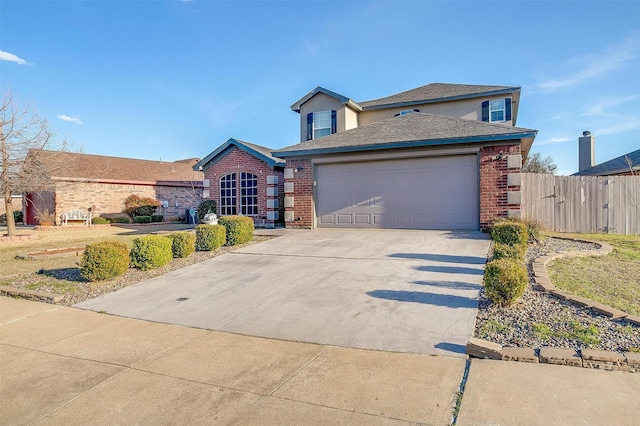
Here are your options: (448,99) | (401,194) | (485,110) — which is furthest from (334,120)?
(401,194)

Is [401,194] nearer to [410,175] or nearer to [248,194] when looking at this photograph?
[410,175]

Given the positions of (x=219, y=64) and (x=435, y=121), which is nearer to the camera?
(x=435, y=121)

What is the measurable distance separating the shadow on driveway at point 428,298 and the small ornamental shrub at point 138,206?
22695 mm

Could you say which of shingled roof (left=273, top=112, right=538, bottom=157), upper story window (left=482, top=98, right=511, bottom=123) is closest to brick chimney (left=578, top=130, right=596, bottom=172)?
upper story window (left=482, top=98, right=511, bottom=123)

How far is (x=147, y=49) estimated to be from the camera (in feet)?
51.1

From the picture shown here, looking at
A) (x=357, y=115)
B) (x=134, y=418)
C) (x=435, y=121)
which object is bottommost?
(x=134, y=418)

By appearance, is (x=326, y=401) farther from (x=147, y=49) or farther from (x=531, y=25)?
(x=147, y=49)

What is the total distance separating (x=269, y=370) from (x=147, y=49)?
16105mm

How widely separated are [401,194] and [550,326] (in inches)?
344

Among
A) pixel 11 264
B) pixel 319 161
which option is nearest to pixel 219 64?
pixel 319 161

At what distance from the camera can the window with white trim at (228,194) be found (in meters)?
17.5

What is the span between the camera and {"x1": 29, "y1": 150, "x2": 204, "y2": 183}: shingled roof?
23.4 meters

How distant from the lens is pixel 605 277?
6566mm

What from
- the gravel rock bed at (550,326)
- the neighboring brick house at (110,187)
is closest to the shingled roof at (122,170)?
the neighboring brick house at (110,187)
